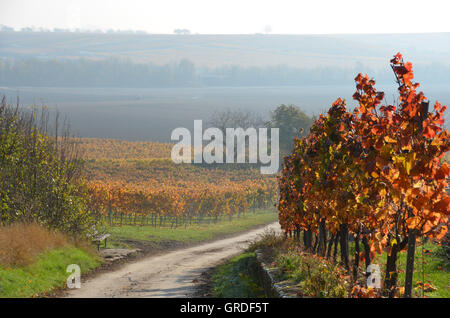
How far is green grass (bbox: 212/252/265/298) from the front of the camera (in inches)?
550

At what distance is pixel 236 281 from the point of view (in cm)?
1559

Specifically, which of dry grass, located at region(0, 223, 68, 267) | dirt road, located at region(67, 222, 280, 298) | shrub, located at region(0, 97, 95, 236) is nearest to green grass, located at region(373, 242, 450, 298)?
dirt road, located at region(67, 222, 280, 298)

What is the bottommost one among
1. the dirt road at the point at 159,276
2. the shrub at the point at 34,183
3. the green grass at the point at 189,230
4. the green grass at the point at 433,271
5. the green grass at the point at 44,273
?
the green grass at the point at 189,230

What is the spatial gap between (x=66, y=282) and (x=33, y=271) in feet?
3.42

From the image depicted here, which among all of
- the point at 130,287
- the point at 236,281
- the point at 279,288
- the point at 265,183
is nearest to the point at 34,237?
the point at 130,287

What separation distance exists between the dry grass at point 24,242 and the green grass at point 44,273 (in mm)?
203

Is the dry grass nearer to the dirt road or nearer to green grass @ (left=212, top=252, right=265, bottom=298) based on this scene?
the dirt road

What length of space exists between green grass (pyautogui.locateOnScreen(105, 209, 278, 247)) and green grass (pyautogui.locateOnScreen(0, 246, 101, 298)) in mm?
6310

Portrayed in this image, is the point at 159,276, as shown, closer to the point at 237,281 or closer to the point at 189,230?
the point at 237,281

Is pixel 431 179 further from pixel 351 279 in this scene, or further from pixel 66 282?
pixel 66 282

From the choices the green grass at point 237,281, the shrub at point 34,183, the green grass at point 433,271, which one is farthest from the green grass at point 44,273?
the green grass at point 433,271

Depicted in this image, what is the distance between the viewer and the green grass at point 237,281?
1398 centimetres

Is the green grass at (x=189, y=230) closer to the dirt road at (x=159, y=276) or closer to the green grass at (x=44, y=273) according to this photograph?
the dirt road at (x=159, y=276)
